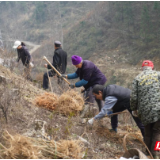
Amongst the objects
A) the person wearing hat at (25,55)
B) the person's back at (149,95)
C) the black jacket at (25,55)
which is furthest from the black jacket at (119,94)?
the black jacket at (25,55)

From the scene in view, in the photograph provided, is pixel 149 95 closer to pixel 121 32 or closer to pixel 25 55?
pixel 25 55

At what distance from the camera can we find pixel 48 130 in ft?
10.5

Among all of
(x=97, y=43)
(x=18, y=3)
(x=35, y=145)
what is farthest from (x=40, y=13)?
(x=35, y=145)

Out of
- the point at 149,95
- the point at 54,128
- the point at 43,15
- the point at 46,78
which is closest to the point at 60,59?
the point at 46,78

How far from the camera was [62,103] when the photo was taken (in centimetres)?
420

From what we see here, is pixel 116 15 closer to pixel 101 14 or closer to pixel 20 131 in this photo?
pixel 101 14

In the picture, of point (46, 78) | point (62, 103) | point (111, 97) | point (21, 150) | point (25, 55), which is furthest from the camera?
point (25, 55)

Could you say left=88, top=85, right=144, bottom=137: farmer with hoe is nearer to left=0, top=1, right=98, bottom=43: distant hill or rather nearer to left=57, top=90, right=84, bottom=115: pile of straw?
left=57, top=90, right=84, bottom=115: pile of straw

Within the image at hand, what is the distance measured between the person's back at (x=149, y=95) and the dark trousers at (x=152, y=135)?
0.14 metres

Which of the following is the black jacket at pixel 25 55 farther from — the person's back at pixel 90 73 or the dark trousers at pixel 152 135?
the dark trousers at pixel 152 135

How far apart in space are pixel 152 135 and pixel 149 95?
608 millimetres

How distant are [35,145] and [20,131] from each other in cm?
89

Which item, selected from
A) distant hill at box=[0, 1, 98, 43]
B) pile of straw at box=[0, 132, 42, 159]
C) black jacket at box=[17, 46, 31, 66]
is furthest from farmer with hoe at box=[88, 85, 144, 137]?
distant hill at box=[0, 1, 98, 43]

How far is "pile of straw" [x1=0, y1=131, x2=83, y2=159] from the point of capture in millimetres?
2237
